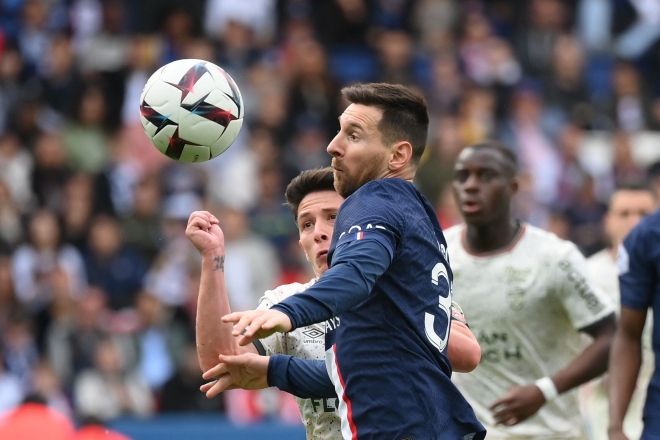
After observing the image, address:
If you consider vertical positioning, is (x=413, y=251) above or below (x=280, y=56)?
below

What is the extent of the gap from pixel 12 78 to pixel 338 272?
1159 cm

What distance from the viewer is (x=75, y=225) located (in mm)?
13211

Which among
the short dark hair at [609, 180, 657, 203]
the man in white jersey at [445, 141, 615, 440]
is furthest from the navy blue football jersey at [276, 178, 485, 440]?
the short dark hair at [609, 180, 657, 203]

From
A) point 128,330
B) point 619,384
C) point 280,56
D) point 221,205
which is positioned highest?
point 280,56

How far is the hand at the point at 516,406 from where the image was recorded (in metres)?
6.27

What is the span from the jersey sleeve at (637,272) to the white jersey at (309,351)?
1477 millimetres

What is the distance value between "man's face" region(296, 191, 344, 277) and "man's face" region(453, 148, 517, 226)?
170cm

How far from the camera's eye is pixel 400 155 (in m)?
4.77

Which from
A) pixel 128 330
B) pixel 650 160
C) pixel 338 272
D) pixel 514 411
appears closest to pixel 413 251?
pixel 338 272

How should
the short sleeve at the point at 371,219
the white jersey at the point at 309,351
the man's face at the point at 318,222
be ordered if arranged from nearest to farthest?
the short sleeve at the point at 371,219 < the white jersey at the point at 309,351 < the man's face at the point at 318,222

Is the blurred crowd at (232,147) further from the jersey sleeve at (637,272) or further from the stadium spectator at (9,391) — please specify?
the jersey sleeve at (637,272)

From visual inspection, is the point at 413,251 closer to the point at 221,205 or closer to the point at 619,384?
the point at 619,384

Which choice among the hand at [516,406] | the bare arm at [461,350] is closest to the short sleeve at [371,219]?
the bare arm at [461,350]

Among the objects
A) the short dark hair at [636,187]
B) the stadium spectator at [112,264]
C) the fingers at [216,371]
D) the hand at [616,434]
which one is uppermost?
the stadium spectator at [112,264]
